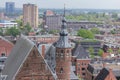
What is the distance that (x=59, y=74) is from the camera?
135 ft

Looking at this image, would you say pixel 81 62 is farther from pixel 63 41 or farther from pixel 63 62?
pixel 63 62

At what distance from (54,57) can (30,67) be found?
854 centimetres

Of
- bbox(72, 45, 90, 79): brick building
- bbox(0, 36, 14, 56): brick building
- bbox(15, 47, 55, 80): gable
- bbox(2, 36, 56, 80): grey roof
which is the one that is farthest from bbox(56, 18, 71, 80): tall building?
bbox(72, 45, 90, 79): brick building

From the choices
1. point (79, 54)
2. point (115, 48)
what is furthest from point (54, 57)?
point (115, 48)

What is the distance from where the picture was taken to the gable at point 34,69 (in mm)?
33938

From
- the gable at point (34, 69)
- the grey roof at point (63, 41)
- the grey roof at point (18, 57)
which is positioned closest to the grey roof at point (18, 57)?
the grey roof at point (18, 57)

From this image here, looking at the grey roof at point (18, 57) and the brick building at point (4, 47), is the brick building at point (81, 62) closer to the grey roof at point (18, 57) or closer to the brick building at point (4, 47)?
the brick building at point (4, 47)

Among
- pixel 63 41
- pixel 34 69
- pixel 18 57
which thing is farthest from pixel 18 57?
pixel 63 41

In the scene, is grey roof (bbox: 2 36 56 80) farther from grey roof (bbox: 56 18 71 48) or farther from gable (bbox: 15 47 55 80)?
grey roof (bbox: 56 18 71 48)

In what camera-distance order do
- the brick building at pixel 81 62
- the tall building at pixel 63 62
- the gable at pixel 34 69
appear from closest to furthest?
the gable at pixel 34 69 < the tall building at pixel 63 62 < the brick building at pixel 81 62

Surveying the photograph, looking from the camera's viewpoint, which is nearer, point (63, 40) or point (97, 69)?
point (63, 40)

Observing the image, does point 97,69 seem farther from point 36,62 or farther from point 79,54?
point 36,62

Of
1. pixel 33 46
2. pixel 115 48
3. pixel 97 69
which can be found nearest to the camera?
pixel 33 46

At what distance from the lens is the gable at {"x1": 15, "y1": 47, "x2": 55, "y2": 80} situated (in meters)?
33.9
